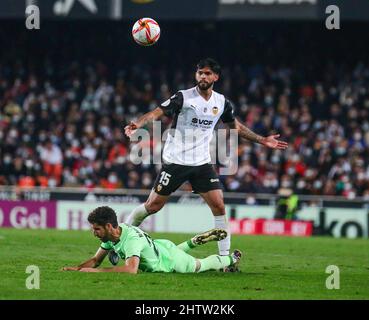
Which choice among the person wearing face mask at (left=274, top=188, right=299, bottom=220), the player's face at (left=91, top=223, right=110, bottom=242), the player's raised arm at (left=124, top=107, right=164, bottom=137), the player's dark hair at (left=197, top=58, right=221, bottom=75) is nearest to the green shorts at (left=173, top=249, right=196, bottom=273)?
the player's face at (left=91, top=223, right=110, bottom=242)

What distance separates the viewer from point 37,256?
14375 mm

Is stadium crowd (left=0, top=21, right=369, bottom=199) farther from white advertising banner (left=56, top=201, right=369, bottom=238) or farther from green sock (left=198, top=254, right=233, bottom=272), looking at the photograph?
green sock (left=198, top=254, right=233, bottom=272)

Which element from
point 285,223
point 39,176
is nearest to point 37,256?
point 285,223

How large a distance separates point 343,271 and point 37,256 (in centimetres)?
449

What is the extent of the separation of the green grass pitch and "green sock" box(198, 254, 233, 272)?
10cm

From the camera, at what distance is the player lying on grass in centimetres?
1120

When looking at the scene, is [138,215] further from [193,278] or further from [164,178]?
[193,278]

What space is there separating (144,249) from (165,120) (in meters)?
17.8

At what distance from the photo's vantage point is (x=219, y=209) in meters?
12.9

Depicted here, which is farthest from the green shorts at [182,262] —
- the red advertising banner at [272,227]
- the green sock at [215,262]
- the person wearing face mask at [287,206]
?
the person wearing face mask at [287,206]

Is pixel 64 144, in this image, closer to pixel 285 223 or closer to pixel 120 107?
pixel 120 107

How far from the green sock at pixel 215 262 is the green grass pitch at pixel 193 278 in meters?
0.10
